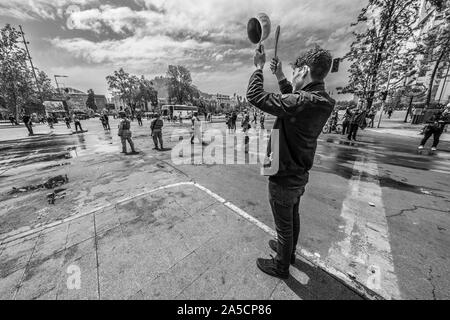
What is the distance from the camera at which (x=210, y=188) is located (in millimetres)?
4211

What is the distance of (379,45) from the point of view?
16.4 metres

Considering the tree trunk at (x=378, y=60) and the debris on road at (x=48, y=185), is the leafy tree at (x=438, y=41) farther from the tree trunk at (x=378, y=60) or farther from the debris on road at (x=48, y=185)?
the debris on road at (x=48, y=185)

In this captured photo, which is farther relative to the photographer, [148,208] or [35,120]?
[35,120]

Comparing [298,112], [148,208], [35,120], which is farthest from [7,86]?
[298,112]

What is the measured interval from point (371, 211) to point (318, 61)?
319 centimetres

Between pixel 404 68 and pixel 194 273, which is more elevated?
pixel 404 68

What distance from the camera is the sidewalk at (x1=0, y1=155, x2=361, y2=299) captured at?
1805mm

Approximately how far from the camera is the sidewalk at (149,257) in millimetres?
1805

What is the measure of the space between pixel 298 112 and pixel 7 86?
99.0 ft

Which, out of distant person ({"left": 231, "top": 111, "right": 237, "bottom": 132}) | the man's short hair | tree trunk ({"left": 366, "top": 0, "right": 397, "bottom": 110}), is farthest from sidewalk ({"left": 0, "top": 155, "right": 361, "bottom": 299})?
tree trunk ({"left": 366, "top": 0, "right": 397, "bottom": 110})

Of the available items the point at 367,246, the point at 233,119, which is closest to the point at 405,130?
the point at 233,119

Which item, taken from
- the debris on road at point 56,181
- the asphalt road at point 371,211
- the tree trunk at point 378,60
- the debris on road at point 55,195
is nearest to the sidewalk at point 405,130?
the tree trunk at point 378,60
